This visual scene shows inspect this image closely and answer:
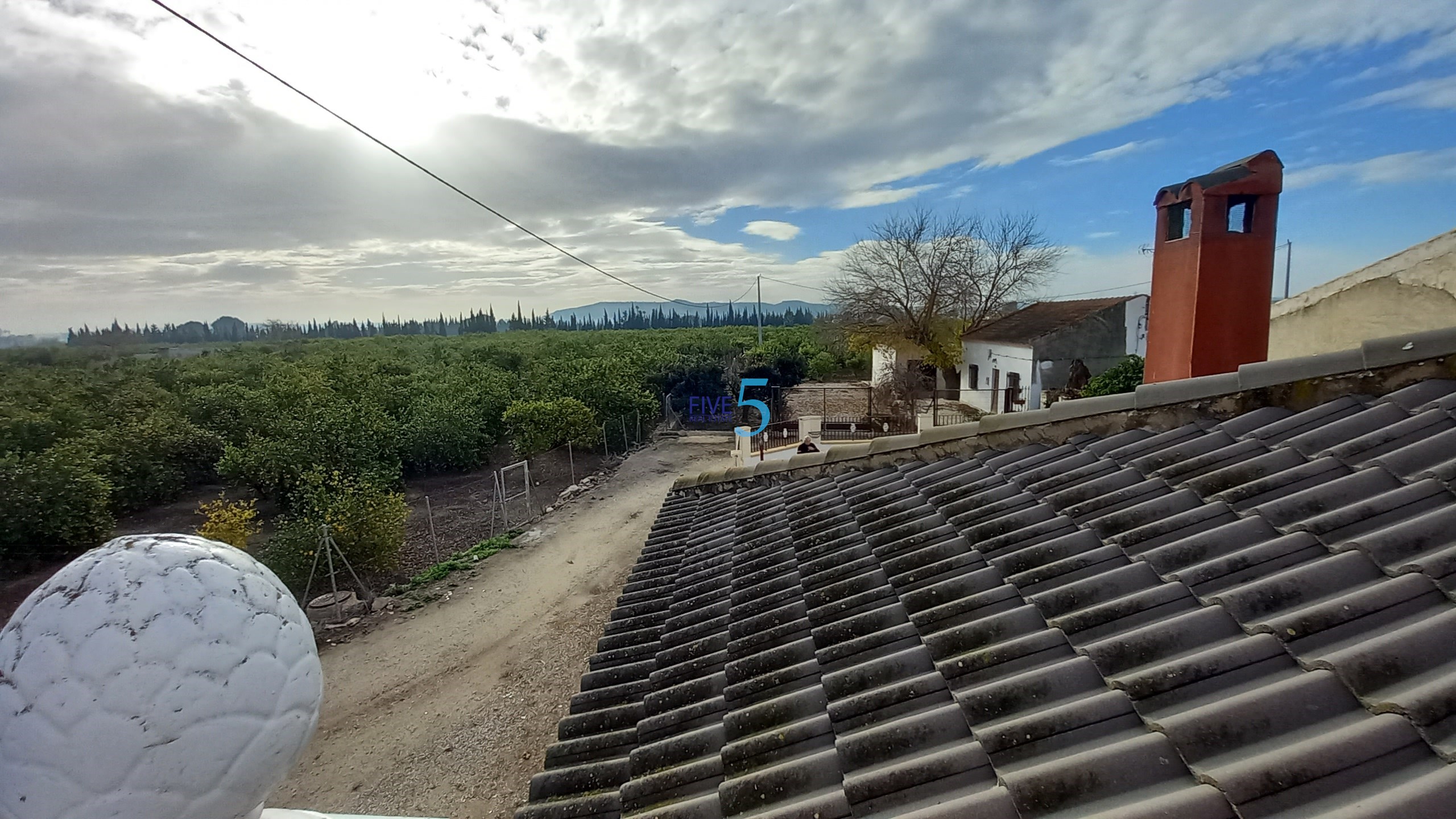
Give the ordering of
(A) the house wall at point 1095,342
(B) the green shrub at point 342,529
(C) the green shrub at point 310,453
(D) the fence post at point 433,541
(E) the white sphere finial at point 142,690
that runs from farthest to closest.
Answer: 1. (A) the house wall at point 1095,342
2. (C) the green shrub at point 310,453
3. (D) the fence post at point 433,541
4. (B) the green shrub at point 342,529
5. (E) the white sphere finial at point 142,690

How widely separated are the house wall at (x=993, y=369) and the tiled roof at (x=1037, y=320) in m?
0.31

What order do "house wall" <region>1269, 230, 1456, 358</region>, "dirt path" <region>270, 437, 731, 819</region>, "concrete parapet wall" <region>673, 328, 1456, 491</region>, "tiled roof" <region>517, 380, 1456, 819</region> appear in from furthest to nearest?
1. "dirt path" <region>270, 437, 731, 819</region>
2. "house wall" <region>1269, 230, 1456, 358</region>
3. "concrete parapet wall" <region>673, 328, 1456, 491</region>
4. "tiled roof" <region>517, 380, 1456, 819</region>

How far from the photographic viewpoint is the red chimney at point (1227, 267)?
487 cm

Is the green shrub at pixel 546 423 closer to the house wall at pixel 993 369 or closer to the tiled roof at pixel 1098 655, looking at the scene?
the house wall at pixel 993 369

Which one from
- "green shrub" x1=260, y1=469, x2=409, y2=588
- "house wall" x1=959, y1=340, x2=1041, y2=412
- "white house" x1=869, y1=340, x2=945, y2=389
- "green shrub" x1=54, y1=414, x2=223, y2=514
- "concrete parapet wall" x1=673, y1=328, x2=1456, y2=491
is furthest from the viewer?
"white house" x1=869, y1=340, x2=945, y2=389

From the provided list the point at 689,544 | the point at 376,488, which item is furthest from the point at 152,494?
the point at 689,544

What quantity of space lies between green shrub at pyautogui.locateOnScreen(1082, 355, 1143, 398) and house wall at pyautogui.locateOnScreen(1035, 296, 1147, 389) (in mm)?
6112

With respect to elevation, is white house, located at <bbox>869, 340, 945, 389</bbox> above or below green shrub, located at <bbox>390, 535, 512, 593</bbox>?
above

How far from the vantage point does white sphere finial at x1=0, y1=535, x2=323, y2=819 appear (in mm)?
1081

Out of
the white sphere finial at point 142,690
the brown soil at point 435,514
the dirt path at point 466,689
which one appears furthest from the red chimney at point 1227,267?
the brown soil at point 435,514

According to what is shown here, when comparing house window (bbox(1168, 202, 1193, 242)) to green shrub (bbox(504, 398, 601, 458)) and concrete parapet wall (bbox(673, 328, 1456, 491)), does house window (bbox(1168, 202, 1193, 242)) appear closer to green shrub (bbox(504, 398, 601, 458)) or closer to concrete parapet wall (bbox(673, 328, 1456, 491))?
concrete parapet wall (bbox(673, 328, 1456, 491))

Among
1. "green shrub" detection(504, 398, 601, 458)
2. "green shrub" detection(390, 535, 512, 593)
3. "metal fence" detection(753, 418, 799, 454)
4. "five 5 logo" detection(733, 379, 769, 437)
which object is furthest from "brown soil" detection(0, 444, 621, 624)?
"five 5 logo" detection(733, 379, 769, 437)

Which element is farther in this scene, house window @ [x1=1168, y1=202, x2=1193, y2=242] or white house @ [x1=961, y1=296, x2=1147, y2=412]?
white house @ [x1=961, y1=296, x2=1147, y2=412]

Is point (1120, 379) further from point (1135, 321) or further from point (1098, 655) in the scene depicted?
point (1098, 655)
